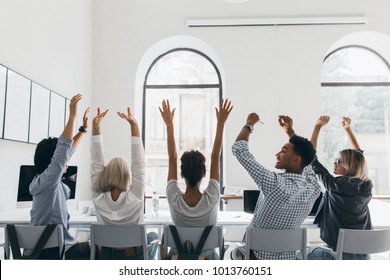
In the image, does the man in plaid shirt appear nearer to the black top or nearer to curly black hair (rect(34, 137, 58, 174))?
the black top

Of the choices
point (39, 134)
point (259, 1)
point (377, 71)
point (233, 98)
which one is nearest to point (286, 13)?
point (259, 1)

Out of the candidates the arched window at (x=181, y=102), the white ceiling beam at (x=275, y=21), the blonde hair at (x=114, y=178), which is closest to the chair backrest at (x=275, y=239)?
the blonde hair at (x=114, y=178)

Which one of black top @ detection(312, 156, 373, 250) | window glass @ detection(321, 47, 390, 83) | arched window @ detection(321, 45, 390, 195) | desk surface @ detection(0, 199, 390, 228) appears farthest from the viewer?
window glass @ detection(321, 47, 390, 83)

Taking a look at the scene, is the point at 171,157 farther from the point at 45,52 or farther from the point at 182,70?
the point at 182,70

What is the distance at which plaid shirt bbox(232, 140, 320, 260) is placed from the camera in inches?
57.4

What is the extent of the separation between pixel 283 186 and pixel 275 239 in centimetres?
29

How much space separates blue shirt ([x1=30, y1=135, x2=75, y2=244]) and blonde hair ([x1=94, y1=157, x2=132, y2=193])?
0.69 ft

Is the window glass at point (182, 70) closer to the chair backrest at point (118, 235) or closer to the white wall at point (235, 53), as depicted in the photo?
the white wall at point (235, 53)

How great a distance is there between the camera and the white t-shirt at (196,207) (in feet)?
5.24

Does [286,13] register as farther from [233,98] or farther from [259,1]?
[233,98]

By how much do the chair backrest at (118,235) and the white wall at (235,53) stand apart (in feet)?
7.68

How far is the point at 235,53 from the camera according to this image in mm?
4145

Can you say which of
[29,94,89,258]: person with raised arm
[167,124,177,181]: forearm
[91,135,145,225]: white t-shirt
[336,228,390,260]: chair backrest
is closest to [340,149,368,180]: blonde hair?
[336,228,390,260]: chair backrest

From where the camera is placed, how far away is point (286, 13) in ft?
13.6
